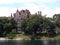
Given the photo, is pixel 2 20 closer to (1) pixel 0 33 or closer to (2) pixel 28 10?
(1) pixel 0 33

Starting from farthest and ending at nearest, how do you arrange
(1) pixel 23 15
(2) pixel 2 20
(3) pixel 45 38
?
(1) pixel 23 15, (2) pixel 2 20, (3) pixel 45 38

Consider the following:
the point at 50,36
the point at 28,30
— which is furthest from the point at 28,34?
the point at 50,36

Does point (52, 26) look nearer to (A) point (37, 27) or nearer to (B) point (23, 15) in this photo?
(A) point (37, 27)

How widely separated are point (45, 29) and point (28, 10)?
48200 mm

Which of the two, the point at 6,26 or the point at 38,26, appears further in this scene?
the point at 38,26

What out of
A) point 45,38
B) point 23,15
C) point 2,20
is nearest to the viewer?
point 45,38

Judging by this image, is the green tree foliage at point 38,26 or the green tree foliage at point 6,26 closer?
the green tree foliage at point 38,26

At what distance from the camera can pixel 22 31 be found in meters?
141

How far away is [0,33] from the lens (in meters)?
135

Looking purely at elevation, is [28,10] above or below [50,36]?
above

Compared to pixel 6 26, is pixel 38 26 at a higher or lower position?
lower

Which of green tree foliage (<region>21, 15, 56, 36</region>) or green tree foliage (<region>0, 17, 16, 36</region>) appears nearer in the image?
green tree foliage (<region>21, 15, 56, 36</region>)

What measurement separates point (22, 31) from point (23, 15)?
1324 inches

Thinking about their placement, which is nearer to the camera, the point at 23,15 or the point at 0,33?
the point at 0,33
